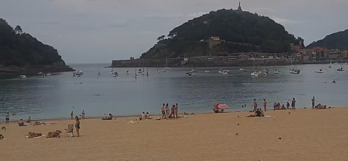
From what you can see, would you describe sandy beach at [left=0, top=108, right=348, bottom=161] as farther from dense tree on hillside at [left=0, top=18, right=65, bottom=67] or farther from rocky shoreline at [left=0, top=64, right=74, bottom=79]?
dense tree on hillside at [left=0, top=18, right=65, bottom=67]

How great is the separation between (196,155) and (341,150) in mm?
4918

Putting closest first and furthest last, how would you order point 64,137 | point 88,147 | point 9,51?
1. point 88,147
2. point 64,137
3. point 9,51

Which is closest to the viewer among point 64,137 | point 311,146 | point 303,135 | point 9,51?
point 311,146

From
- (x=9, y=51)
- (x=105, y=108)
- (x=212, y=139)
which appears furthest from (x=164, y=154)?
(x=9, y=51)

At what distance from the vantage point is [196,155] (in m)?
15.3

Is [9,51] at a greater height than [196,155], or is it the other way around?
[9,51]

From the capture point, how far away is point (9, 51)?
139 m

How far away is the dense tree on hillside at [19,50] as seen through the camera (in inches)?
5453

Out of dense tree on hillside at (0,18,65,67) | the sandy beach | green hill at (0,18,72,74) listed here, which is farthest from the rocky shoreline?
the sandy beach

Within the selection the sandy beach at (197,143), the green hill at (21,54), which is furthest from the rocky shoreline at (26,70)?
the sandy beach at (197,143)

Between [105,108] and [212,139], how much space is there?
27.6 metres

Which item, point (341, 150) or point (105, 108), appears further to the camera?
point (105, 108)

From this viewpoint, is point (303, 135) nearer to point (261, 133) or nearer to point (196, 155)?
point (261, 133)

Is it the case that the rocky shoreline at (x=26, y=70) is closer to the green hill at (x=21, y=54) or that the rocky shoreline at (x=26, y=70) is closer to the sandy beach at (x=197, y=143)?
the green hill at (x=21, y=54)
